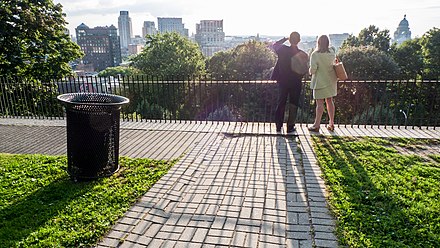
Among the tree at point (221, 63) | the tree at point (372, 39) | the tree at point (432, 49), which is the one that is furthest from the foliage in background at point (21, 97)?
the tree at point (372, 39)

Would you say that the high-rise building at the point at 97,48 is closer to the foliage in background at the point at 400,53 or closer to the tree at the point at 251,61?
the tree at the point at 251,61

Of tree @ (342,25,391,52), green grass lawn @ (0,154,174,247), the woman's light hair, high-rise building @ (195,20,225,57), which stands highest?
high-rise building @ (195,20,225,57)

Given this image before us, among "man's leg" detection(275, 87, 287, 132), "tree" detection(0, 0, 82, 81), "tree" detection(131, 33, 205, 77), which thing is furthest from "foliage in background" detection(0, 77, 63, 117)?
"tree" detection(131, 33, 205, 77)

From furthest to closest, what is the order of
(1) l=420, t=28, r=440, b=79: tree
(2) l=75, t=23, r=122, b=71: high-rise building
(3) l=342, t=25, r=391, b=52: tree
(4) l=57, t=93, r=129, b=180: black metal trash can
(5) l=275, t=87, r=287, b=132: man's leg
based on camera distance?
(2) l=75, t=23, r=122, b=71: high-rise building, (3) l=342, t=25, r=391, b=52: tree, (1) l=420, t=28, r=440, b=79: tree, (5) l=275, t=87, r=287, b=132: man's leg, (4) l=57, t=93, r=129, b=180: black metal trash can

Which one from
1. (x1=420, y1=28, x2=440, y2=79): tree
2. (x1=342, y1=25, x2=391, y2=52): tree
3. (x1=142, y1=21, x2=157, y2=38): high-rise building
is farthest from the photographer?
(x1=142, y1=21, x2=157, y2=38): high-rise building

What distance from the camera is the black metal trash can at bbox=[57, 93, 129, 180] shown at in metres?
4.01

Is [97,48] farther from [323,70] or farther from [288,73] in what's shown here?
[323,70]

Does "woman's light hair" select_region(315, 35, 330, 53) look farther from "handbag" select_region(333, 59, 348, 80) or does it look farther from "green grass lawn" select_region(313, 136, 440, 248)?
"green grass lawn" select_region(313, 136, 440, 248)

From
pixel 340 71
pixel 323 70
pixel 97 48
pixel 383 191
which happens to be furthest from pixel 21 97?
pixel 97 48

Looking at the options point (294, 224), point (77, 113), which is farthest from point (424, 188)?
point (77, 113)

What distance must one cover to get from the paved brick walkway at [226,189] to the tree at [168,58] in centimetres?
2215

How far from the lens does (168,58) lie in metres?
29.1

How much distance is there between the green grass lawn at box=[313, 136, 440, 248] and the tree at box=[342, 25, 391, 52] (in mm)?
32785

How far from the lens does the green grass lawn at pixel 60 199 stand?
2998 millimetres
